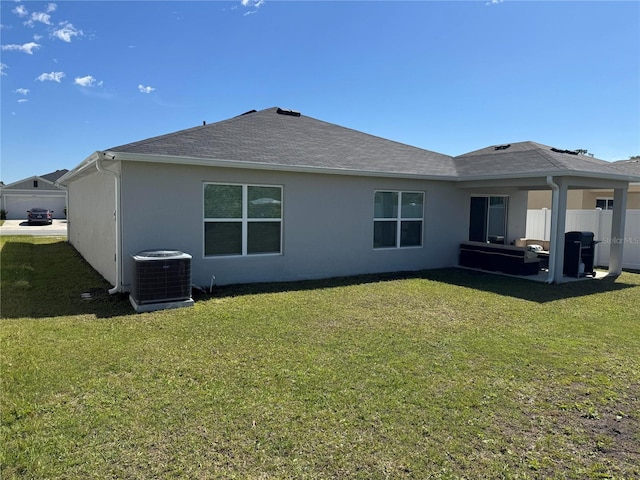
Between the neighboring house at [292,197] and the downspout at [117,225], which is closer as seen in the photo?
the downspout at [117,225]

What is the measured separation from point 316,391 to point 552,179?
8.64 metres

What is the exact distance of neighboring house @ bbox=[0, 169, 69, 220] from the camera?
42594 millimetres

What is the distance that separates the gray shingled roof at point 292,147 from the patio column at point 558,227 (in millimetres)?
2816

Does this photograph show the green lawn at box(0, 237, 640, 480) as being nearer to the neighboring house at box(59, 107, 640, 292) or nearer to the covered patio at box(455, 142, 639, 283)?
the neighboring house at box(59, 107, 640, 292)

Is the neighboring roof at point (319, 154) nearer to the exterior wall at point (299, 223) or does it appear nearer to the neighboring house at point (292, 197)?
the neighboring house at point (292, 197)

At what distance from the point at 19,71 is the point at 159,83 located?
3.88 meters

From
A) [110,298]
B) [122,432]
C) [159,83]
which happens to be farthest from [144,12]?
[122,432]

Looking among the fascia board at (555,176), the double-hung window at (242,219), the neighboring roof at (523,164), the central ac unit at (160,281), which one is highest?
the neighboring roof at (523,164)

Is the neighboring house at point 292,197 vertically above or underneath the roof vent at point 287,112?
underneath

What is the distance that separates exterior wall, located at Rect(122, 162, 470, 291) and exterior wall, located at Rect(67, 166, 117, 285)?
34.8 inches

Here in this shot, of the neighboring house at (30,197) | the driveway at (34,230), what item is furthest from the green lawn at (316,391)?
the neighboring house at (30,197)

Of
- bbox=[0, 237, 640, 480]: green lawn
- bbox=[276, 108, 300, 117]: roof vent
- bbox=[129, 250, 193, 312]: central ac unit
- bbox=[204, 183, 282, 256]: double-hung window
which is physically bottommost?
bbox=[0, 237, 640, 480]: green lawn

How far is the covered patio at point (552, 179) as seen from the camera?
10.0 metres

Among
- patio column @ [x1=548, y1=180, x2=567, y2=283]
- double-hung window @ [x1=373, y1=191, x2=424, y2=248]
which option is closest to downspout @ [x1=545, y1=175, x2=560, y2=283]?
patio column @ [x1=548, y1=180, x2=567, y2=283]
